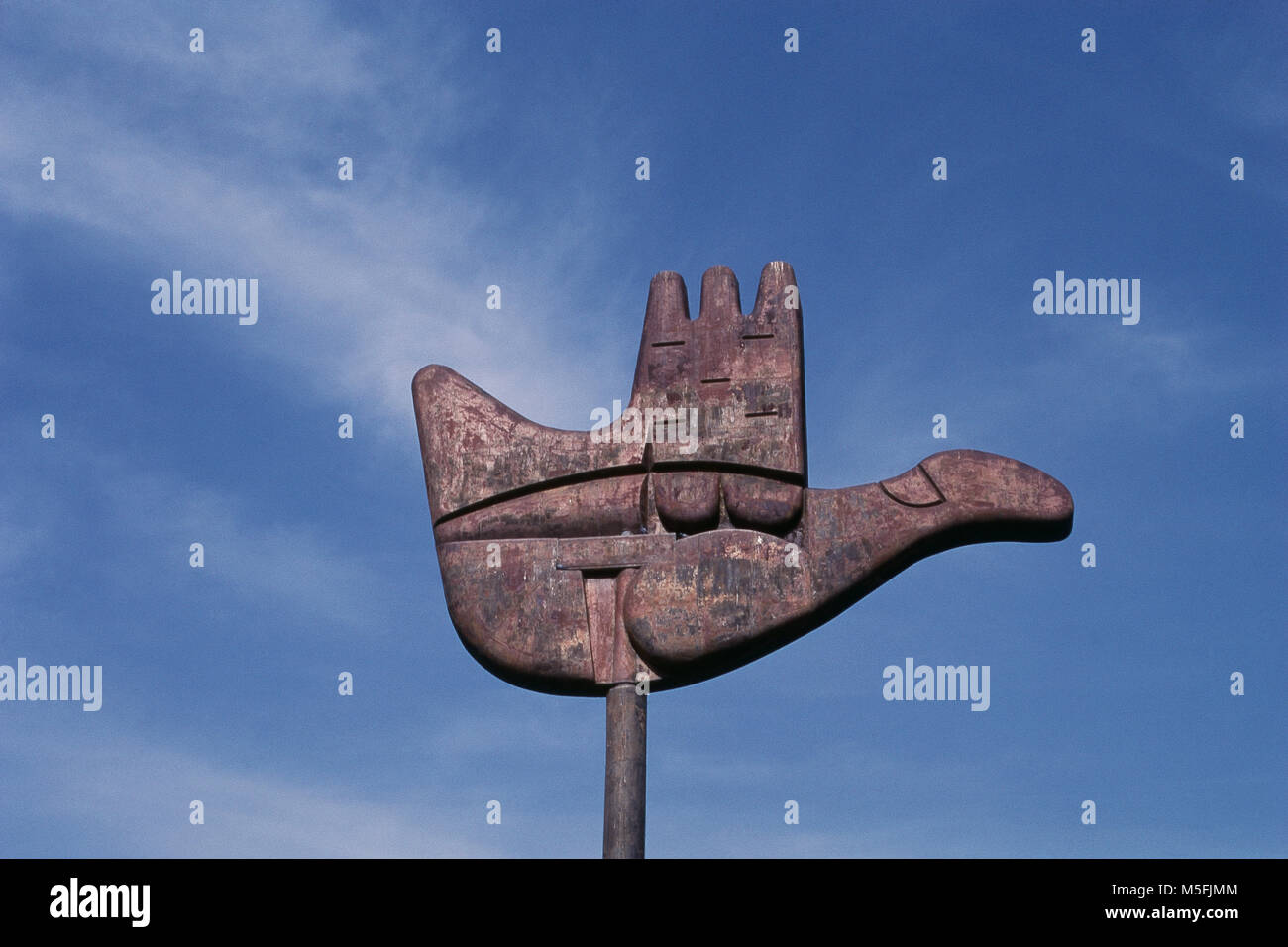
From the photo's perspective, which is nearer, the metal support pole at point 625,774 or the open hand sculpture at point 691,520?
the metal support pole at point 625,774

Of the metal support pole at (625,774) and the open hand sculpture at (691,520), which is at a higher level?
the open hand sculpture at (691,520)

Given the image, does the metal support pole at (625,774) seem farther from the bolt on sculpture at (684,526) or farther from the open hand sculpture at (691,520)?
the open hand sculpture at (691,520)

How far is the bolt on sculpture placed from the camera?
24.6ft

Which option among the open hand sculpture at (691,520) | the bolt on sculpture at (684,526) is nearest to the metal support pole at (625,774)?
the bolt on sculpture at (684,526)

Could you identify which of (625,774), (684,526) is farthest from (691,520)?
(625,774)

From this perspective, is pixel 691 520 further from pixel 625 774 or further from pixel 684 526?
pixel 625 774

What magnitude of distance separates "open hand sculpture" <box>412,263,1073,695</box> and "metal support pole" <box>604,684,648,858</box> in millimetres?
142

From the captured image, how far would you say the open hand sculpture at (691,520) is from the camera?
753 centimetres

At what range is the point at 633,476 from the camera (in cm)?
786

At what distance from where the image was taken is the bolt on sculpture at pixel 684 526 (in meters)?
7.50

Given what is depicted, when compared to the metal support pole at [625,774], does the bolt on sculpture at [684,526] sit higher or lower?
higher

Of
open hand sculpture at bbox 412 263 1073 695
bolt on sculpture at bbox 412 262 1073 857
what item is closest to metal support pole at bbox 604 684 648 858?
bolt on sculpture at bbox 412 262 1073 857

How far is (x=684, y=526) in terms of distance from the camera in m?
7.73
